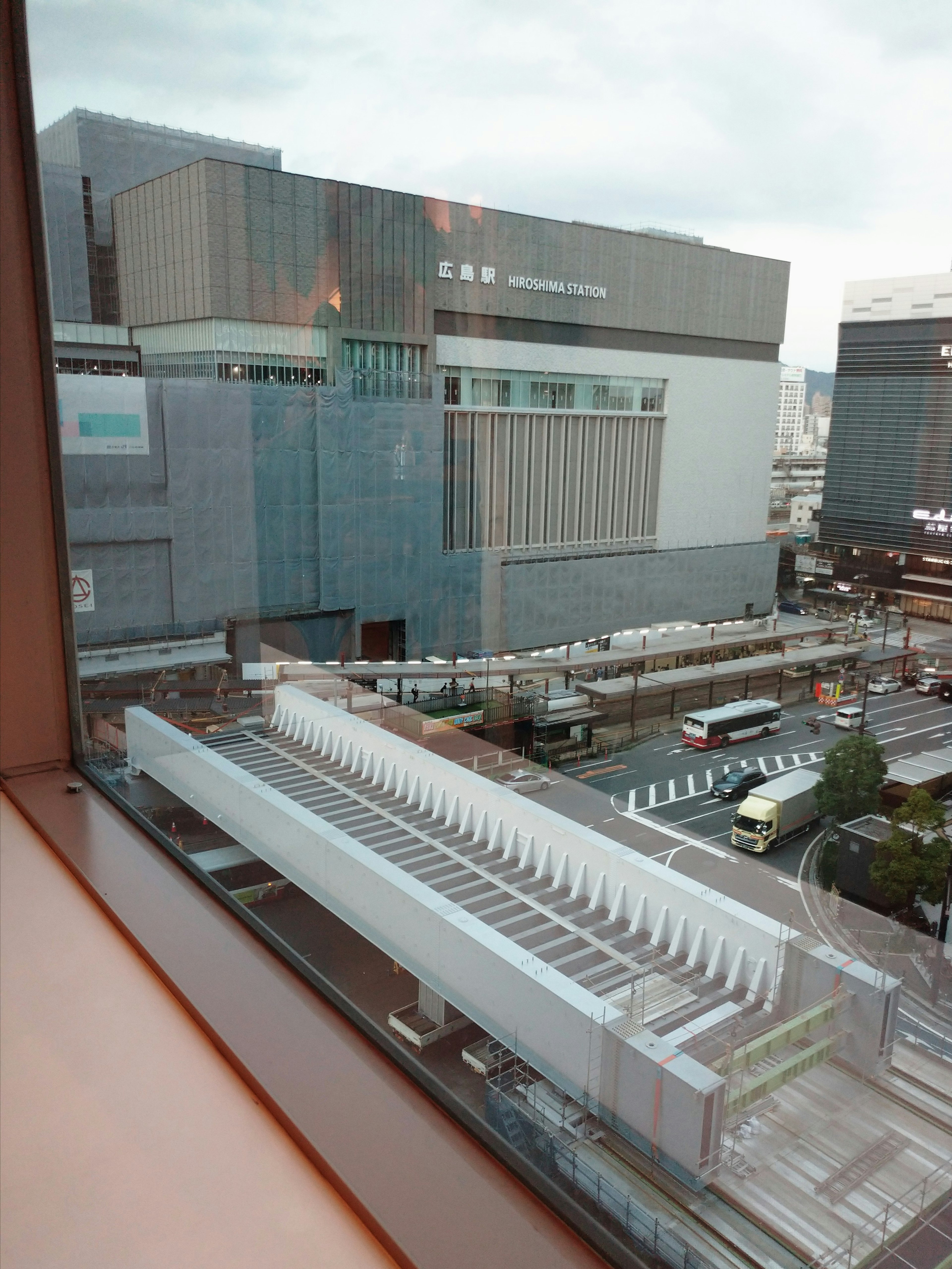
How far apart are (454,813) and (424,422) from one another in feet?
2.40

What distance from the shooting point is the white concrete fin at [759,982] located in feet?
2.70

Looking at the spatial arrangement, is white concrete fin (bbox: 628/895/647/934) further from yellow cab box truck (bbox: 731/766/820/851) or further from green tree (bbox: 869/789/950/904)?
green tree (bbox: 869/789/950/904)

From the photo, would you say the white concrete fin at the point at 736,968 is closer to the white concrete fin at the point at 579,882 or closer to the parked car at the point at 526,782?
the white concrete fin at the point at 579,882

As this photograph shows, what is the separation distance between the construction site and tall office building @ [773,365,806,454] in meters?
0.53

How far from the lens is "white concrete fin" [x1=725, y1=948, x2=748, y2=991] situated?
0.85 metres

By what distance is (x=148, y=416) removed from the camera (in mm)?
1958

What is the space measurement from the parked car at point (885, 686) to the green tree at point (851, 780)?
0.06 m

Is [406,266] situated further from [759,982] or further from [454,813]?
[759,982]

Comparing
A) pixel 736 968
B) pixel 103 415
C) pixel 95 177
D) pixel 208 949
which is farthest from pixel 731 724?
pixel 95 177

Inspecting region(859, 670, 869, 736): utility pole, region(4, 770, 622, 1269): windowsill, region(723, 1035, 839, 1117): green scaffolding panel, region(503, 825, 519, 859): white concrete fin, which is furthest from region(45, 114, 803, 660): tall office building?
region(4, 770, 622, 1269): windowsill

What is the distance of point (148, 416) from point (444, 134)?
977 millimetres

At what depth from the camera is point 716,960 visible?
35.0 inches

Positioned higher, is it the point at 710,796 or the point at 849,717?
the point at 849,717

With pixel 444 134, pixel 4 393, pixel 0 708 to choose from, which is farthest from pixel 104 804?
pixel 444 134
